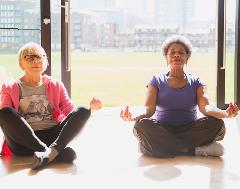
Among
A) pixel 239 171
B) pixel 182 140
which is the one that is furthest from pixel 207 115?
pixel 239 171

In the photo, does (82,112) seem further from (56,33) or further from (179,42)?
(56,33)

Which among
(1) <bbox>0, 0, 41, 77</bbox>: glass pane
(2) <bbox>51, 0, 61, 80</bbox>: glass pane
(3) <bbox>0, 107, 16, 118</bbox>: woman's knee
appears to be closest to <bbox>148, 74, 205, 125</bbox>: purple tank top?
(3) <bbox>0, 107, 16, 118</bbox>: woman's knee

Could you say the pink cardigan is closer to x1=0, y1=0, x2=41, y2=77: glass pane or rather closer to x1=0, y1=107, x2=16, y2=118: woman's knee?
x1=0, y1=107, x2=16, y2=118: woman's knee

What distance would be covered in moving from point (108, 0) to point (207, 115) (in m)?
8.47

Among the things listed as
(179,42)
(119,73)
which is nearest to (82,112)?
(179,42)

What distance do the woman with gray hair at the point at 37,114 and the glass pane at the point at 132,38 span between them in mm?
6991

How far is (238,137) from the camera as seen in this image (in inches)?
122

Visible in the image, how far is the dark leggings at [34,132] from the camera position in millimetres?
2295

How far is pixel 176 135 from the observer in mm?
2518

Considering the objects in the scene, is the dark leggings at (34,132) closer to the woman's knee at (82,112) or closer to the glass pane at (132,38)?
the woman's knee at (82,112)

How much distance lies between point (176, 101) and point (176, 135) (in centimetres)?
20

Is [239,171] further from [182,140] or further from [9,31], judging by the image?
[9,31]

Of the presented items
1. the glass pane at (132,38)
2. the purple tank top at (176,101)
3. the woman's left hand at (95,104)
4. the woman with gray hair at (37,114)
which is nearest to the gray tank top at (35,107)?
the woman with gray hair at (37,114)

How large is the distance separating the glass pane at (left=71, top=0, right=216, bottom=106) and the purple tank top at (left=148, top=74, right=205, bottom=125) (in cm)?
695
